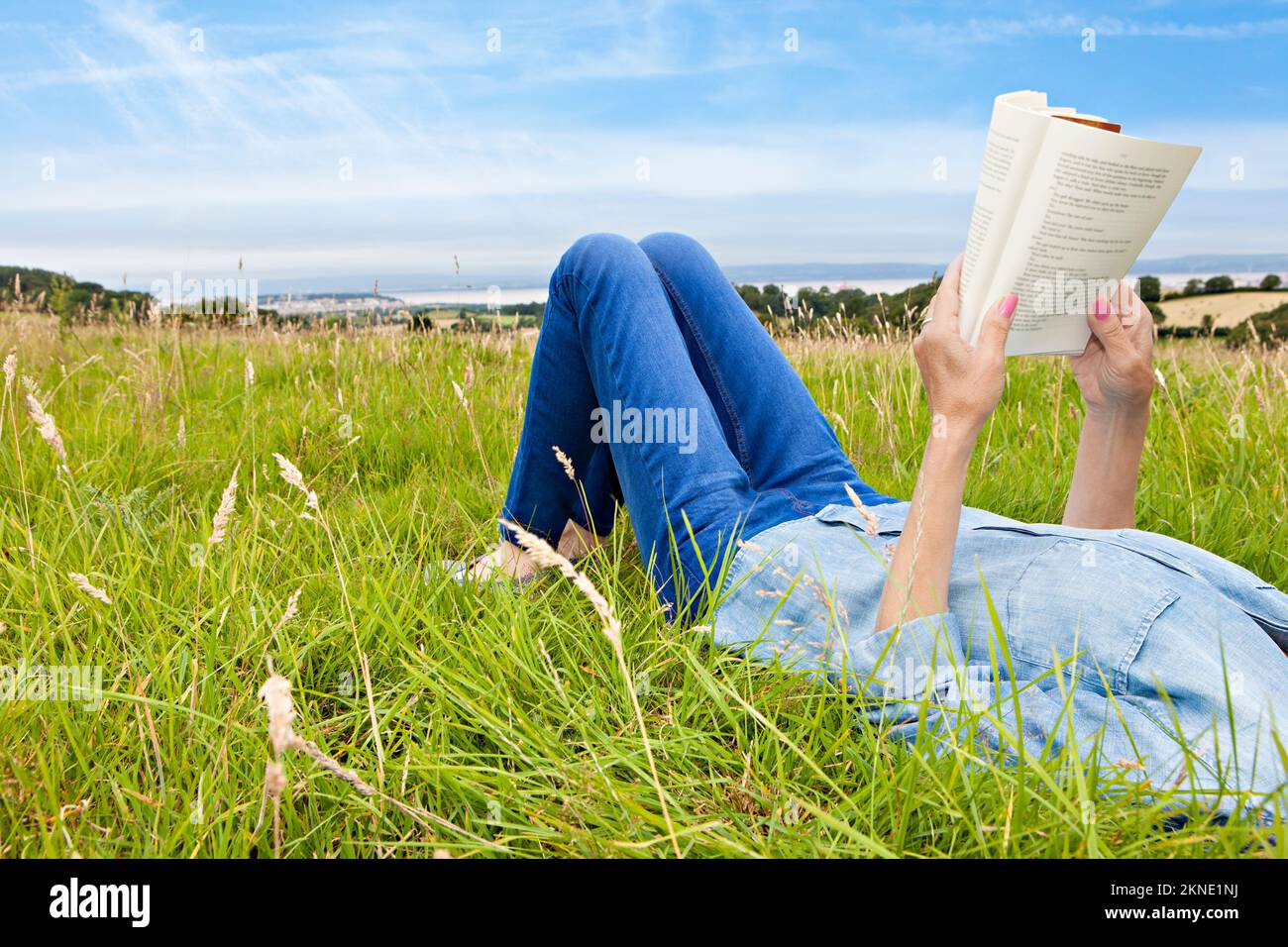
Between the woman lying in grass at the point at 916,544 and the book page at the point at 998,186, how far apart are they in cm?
5

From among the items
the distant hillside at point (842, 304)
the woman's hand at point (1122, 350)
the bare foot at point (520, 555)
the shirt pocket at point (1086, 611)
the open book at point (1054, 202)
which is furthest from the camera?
the distant hillside at point (842, 304)

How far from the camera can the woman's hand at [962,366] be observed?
1.60 m

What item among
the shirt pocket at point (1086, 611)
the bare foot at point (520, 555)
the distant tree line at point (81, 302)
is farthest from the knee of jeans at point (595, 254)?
the distant tree line at point (81, 302)

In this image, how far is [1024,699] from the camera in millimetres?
1575

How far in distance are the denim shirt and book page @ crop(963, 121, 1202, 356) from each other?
44cm

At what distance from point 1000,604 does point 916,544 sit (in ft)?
1.55

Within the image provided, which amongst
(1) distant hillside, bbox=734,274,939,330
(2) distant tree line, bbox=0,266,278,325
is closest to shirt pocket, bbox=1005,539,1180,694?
(1) distant hillside, bbox=734,274,939,330

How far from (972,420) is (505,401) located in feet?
8.33

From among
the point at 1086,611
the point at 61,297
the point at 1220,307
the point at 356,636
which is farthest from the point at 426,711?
the point at 1220,307

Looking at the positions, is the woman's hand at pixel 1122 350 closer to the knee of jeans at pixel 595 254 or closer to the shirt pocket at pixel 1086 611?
the shirt pocket at pixel 1086 611

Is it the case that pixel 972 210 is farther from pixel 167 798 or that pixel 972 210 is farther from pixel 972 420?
pixel 167 798

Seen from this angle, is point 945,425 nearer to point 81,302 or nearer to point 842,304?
point 842,304

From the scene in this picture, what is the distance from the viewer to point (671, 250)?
8.58 ft

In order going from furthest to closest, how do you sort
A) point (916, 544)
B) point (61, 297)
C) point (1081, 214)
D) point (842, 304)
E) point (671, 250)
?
point (61, 297) → point (842, 304) → point (671, 250) → point (1081, 214) → point (916, 544)
